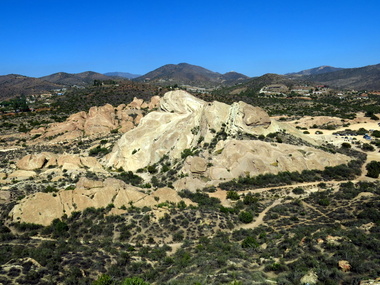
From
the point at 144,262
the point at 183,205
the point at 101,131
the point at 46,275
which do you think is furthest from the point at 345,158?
the point at 101,131

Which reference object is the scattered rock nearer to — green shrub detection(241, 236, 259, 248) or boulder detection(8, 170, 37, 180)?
green shrub detection(241, 236, 259, 248)

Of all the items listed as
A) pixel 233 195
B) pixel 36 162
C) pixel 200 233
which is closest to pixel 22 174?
pixel 36 162

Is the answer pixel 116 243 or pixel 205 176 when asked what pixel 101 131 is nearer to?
pixel 205 176

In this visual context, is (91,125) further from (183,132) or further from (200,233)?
(200,233)

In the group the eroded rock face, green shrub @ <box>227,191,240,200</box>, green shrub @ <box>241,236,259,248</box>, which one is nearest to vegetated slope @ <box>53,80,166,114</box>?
the eroded rock face

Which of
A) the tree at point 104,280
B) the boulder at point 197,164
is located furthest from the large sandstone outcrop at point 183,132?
the tree at point 104,280
